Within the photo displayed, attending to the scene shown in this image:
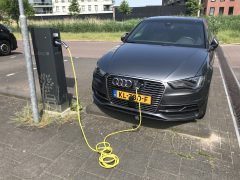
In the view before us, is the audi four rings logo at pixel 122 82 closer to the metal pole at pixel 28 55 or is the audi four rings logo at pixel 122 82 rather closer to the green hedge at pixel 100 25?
the metal pole at pixel 28 55

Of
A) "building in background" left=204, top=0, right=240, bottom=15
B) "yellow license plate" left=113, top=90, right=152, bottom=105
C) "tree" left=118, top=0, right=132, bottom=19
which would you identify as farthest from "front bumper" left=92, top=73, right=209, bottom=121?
"tree" left=118, top=0, right=132, bottom=19

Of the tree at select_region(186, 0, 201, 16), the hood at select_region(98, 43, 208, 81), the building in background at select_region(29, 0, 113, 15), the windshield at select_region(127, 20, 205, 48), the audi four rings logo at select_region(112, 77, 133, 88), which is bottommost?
the audi four rings logo at select_region(112, 77, 133, 88)

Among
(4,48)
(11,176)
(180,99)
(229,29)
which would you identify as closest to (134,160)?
(180,99)

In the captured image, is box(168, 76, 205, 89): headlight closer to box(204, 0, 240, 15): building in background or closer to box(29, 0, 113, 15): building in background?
box(204, 0, 240, 15): building in background

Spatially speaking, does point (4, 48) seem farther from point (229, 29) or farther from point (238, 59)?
point (229, 29)

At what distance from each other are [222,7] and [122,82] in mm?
48728

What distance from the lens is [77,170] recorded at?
255cm

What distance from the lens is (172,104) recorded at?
119 inches

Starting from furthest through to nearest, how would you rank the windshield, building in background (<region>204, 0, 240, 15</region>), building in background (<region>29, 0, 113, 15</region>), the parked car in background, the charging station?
building in background (<region>29, 0, 113, 15</region>) < building in background (<region>204, 0, 240, 15</region>) < the parked car in background < the windshield < the charging station

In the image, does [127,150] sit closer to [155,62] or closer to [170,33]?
[155,62]

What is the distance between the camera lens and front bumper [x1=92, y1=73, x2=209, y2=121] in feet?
9.78

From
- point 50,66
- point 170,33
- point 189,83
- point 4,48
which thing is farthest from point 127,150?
point 4,48

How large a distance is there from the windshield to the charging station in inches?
65.2

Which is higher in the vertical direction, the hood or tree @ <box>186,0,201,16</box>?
tree @ <box>186,0,201,16</box>
